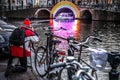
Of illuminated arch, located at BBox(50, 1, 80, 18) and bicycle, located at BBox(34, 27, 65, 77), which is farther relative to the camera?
illuminated arch, located at BBox(50, 1, 80, 18)

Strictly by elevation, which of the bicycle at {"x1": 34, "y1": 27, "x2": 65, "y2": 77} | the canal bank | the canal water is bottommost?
the canal water

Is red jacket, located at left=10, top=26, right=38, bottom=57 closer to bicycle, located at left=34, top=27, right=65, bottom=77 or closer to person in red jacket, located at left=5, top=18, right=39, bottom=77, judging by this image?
person in red jacket, located at left=5, top=18, right=39, bottom=77

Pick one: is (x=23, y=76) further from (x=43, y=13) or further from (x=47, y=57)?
(x=43, y=13)

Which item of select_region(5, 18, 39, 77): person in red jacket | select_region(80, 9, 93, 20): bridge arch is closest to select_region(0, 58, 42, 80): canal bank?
select_region(5, 18, 39, 77): person in red jacket

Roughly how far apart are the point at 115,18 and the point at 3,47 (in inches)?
1771

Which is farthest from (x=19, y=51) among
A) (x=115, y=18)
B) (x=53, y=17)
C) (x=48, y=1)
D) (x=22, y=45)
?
(x=48, y=1)

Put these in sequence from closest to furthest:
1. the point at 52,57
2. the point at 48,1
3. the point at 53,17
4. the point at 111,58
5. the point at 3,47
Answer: the point at 111,58, the point at 52,57, the point at 3,47, the point at 53,17, the point at 48,1

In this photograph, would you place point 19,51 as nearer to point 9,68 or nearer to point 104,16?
point 9,68

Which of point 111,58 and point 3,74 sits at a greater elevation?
point 111,58

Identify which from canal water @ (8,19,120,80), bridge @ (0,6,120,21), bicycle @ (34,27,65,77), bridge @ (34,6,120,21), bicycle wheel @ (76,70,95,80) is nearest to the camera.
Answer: bicycle wheel @ (76,70,95,80)

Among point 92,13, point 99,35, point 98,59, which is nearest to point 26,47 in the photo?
point 98,59

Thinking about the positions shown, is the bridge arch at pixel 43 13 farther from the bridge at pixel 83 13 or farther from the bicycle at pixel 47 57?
the bicycle at pixel 47 57

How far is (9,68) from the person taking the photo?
7973 millimetres

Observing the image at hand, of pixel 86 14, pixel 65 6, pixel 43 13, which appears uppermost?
pixel 65 6
